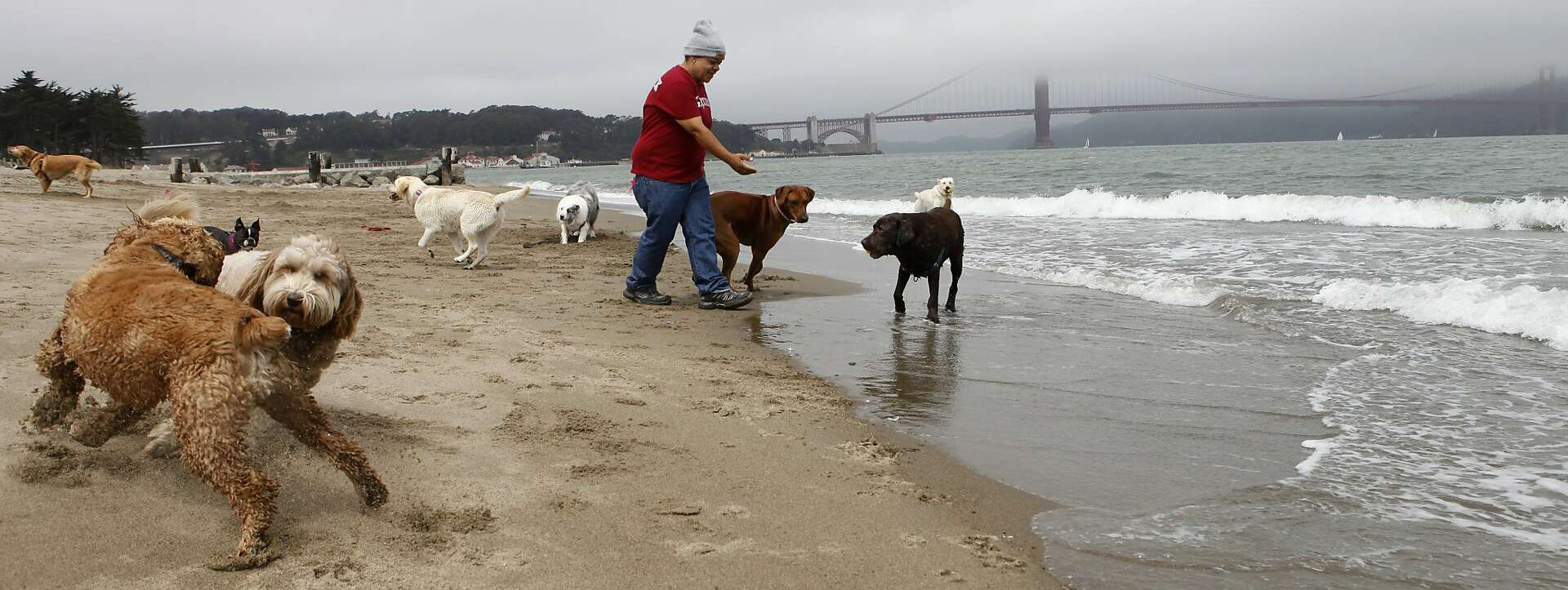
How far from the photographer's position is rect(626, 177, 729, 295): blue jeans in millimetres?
7211

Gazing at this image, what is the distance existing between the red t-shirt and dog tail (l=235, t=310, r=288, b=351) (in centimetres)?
445

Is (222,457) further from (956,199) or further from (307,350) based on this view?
(956,199)

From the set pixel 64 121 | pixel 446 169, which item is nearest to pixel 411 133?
pixel 64 121

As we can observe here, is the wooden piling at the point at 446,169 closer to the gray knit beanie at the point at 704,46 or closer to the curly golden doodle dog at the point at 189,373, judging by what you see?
the gray knit beanie at the point at 704,46

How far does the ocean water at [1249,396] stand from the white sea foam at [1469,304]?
0.07 ft

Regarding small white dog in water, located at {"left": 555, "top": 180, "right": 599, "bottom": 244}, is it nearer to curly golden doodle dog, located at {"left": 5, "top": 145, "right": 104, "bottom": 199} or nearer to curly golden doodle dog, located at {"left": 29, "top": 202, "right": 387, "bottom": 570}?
curly golden doodle dog, located at {"left": 5, "top": 145, "right": 104, "bottom": 199}

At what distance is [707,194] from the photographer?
7457mm

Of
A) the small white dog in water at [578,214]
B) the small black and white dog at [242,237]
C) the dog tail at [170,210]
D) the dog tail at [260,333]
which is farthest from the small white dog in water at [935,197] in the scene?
the dog tail at [260,333]

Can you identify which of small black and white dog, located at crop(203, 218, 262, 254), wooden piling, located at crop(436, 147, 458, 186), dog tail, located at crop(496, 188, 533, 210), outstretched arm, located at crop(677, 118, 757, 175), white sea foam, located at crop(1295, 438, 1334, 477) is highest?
wooden piling, located at crop(436, 147, 458, 186)

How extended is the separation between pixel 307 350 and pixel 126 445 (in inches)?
29.3

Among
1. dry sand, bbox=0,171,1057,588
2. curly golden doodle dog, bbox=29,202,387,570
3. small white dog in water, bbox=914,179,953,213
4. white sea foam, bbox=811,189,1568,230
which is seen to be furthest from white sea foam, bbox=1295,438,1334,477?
white sea foam, bbox=811,189,1568,230

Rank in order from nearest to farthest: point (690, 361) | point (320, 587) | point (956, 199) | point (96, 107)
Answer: point (320, 587) → point (690, 361) → point (956, 199) → point (96, 107)

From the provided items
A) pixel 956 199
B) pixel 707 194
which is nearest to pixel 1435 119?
pixel 956 199

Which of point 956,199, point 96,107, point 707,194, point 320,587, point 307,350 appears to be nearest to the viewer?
point 320,587
